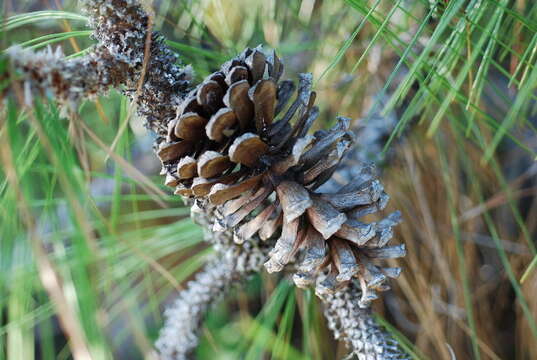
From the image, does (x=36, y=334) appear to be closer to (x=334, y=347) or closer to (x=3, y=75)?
(x=334, y=347)

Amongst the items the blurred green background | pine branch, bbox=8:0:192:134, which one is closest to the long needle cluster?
pine branch, bbox=8:0:192:134

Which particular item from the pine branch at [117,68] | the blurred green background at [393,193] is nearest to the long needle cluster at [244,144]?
the pine branch at [117,68]

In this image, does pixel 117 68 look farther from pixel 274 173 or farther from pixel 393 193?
pixel 393 193

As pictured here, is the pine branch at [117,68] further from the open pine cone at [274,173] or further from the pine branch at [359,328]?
the pine branch at [359,328]

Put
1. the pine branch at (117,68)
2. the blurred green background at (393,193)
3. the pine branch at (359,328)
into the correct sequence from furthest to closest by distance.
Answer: the blurred green background at (393,193)
the pine branch at (359,328)
the pine branch at (117,68)

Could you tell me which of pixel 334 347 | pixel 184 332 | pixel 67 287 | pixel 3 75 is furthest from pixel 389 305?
pixel 3 75

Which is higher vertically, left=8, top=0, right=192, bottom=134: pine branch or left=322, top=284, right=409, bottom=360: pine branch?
left=8, top=0, right=192, bottom=134: pine branch

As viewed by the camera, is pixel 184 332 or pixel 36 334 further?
pixel 36 334

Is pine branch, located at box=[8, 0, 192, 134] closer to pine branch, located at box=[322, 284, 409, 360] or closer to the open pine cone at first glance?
the open pine cone
